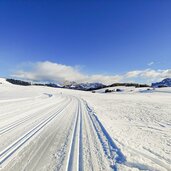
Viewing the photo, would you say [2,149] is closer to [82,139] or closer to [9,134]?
[9,134]

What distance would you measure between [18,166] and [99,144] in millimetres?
2625

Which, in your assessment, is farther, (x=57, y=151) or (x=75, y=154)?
(x=57, y=151)

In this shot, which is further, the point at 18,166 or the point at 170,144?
the point at 170,144

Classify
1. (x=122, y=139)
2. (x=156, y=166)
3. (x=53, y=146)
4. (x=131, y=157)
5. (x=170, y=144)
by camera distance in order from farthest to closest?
(x=122, y=139), (x=170, y=144), (x=53, y=146), (x=131, y=157), (x=156, y=166)

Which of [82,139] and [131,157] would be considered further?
[82,139]

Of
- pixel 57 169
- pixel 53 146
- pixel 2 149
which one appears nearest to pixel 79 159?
pixel 57 169

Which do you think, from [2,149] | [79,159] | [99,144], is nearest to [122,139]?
[99,144]

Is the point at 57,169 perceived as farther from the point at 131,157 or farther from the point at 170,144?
the point at 170,144

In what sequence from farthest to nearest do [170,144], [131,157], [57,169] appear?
[170,144]
[131,157]
[57,169]

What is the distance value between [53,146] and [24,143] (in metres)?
1.02

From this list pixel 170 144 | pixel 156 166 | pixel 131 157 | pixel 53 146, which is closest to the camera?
pixel 156 166

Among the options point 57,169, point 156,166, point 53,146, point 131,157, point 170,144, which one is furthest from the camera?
point 170,144

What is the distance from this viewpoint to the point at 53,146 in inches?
186

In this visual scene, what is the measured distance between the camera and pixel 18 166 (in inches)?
135
